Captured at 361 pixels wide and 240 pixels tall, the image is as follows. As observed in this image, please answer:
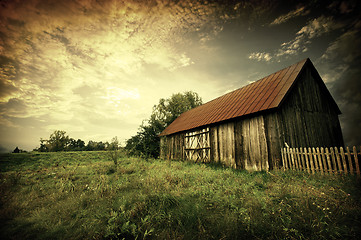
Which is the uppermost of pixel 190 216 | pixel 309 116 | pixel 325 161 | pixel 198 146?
pixel 309 116

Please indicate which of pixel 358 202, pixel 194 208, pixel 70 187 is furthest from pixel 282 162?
pixel 70 187

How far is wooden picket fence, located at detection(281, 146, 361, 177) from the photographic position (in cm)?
557

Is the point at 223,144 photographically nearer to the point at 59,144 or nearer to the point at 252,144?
the point at 252,144

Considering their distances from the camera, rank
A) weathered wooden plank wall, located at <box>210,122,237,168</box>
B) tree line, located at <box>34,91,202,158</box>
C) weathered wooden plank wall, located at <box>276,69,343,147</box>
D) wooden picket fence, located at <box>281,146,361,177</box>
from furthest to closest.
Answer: tree line, located at <box>34,91,202,158</box>
weathered wooden plank wall, located at <box>210,122,237,168</box>
weathered wooden plank wall, located at <box>276,69,343,147</box>
wooden picket fence, located at <box>281,146,361,177</box>

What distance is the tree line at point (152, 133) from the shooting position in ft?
64.3

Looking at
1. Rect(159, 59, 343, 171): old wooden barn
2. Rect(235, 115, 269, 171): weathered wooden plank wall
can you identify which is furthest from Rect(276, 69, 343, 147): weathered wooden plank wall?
Rect(235, 115, 269, 171): weathered wooden plank wall

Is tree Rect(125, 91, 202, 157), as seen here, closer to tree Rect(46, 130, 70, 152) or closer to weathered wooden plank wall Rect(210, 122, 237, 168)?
weathered wooden plank wall Rect(210, 122, 237, 168)

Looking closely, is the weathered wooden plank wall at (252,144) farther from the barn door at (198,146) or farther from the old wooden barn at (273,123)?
the barn door at (198,146)

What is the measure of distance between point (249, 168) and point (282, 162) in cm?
185

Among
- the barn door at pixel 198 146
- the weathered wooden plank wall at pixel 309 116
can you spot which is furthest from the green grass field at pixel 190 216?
the barn door at pixel 198 146

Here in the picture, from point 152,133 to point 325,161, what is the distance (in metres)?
19.2

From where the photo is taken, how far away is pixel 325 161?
6172 mm

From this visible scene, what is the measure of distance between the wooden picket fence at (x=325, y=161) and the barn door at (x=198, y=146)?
Answer: 568 centimetres

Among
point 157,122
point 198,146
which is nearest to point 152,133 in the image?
point 157,122
